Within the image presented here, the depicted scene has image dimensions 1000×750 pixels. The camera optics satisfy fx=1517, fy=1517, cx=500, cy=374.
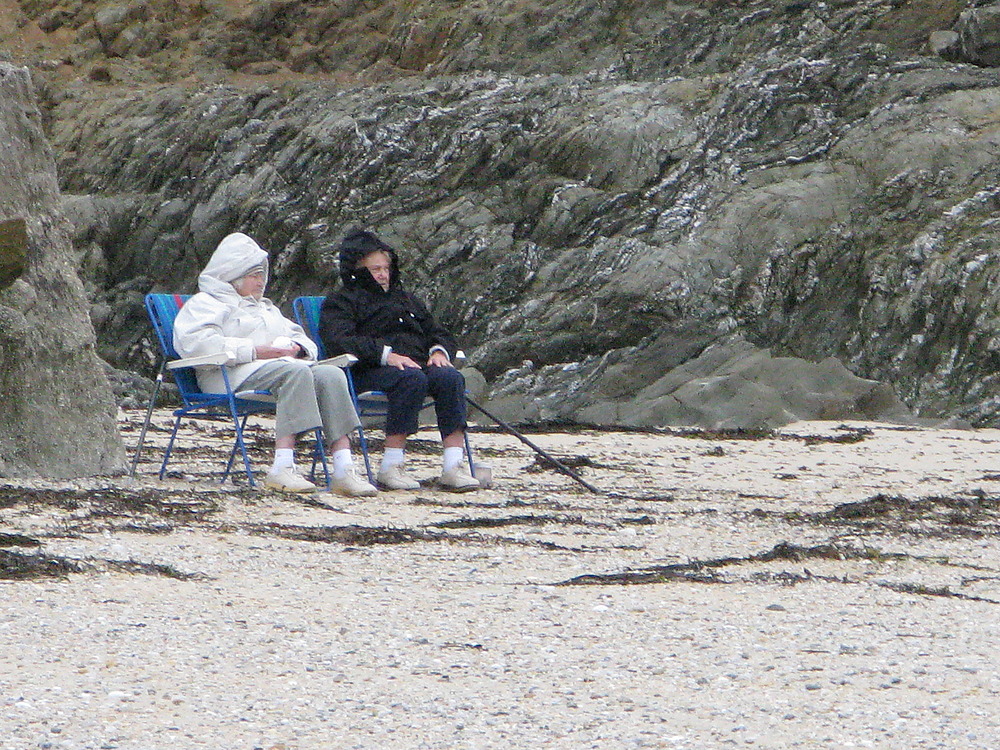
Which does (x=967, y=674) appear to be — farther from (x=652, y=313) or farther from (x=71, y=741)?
(x=652, y=313)

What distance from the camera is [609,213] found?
1764cm

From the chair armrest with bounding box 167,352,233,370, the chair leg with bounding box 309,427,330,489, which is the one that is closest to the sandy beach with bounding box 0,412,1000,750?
the chair leg with bounding box 309,427,330,489

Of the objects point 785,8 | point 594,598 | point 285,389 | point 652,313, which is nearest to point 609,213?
point 652,313

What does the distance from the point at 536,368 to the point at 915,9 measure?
8.00m

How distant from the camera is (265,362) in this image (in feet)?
23.0

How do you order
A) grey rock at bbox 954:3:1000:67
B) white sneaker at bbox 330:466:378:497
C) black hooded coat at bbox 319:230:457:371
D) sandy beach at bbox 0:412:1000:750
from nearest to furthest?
1. sandy beach at bbox 0:412:1000:750
2. white sneaker at bbox 330:466:378:497
3. black hooded coat at bbox 319:230:457:371
4. grey rock at bbox 954:3:1000:67

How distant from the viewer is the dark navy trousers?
24.1ft

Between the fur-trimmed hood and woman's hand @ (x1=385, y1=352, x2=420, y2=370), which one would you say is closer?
woman's hand @ (x1=385, y1=352, x2=420, y2=370)

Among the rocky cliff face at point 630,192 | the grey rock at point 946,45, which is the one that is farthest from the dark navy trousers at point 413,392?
the grey rock at point 946,45

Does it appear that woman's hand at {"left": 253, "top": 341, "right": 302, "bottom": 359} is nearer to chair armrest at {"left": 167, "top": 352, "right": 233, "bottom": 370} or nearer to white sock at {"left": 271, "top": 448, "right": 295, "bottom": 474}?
chair armrest at {"left": 167, "top": 352, "right": 233, "bottom": 370}

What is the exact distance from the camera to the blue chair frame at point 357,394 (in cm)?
741

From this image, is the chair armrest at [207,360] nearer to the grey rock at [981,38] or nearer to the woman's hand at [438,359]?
the woman's hand at [438,359]

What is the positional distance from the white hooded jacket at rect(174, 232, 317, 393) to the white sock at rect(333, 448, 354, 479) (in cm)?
53

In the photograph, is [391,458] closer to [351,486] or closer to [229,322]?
[351,486]
